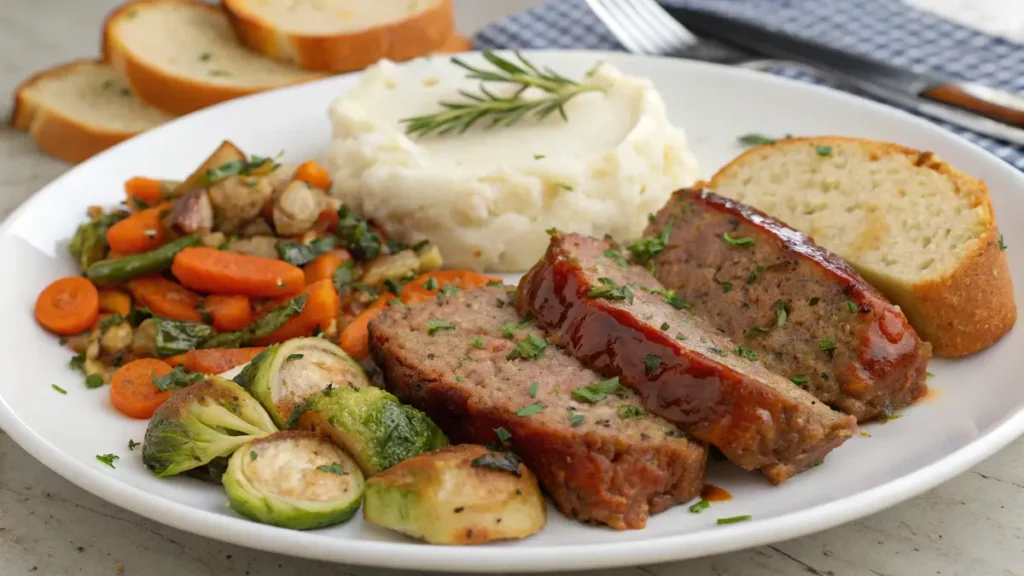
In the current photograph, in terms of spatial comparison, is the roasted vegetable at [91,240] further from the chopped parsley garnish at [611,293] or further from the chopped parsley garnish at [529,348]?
the chopped parsley garnish at [611,293]

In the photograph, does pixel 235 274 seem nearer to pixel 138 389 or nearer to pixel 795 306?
pixel 138 389

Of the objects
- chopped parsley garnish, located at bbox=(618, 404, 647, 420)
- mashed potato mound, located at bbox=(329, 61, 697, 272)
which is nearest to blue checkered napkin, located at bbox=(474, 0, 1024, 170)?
mashed potato mound, located at bbox=(329, 61, 697, 272)

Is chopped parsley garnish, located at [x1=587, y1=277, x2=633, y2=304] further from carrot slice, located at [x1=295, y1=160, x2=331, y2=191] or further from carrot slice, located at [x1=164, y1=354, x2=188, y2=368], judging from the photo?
carrot slice, located at [x1=295, y1=160, x2=331, y2=191]

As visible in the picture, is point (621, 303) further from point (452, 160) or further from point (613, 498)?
point (452, 160)

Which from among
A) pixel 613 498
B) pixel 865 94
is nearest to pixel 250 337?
pixel 613 498

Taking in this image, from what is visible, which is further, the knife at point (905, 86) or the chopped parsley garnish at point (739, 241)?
the knife at point (905, 86)

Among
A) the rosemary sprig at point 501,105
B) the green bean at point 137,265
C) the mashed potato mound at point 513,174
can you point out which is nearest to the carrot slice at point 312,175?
Answer: the mashed potato mound at point 513,174

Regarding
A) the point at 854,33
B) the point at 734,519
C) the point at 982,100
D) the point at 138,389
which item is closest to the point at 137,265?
the point at 138,389
